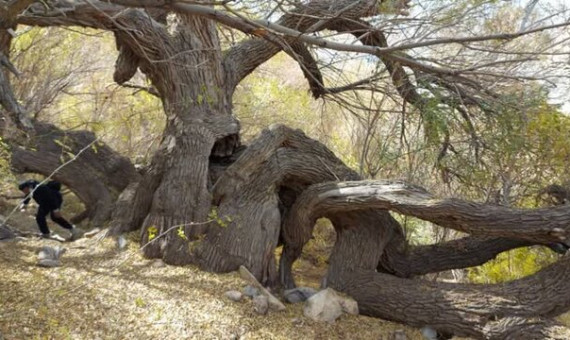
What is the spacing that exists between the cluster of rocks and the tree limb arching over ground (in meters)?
0.21

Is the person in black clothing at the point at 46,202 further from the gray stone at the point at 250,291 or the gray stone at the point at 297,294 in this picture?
the gray stone at the point at 297,294

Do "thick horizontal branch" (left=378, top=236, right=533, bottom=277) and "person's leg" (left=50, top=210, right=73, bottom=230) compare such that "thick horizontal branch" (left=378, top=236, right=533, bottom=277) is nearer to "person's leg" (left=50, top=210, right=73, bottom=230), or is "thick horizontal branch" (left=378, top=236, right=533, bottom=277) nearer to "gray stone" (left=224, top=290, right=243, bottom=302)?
"gray stone" (left=224, top=290, right=243, bottom=302)

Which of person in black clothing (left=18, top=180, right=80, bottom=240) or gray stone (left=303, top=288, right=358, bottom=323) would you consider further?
person in black clothing (left=18, top=180, right=80, bottom=240)

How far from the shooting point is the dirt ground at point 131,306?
3684mm

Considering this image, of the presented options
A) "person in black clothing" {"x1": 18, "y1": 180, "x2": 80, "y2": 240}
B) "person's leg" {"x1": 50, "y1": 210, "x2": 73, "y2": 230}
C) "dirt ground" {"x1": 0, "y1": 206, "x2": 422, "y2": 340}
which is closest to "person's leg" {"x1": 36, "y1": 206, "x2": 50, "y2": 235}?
"person in black clothing" {"x1": 18, "y1": 180, "x2": 80, "y2": 240}

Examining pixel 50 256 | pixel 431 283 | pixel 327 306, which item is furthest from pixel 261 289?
pixel 50 256

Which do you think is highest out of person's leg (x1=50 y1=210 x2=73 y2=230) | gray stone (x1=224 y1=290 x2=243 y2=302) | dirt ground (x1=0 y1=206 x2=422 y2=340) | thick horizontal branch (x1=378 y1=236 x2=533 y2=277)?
thick horizontal branch (x1=378 y1=236 x2=533 y2=277)

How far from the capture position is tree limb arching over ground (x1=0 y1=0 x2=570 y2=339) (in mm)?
4383

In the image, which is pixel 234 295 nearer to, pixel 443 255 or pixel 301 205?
pixel 301 205

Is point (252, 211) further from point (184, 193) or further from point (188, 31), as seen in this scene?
point (188, 31)

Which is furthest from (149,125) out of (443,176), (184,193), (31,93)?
(443,176)

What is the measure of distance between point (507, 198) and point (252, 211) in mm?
2763

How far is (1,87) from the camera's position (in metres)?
3.79

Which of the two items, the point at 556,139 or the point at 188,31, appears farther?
the point at 188,31
